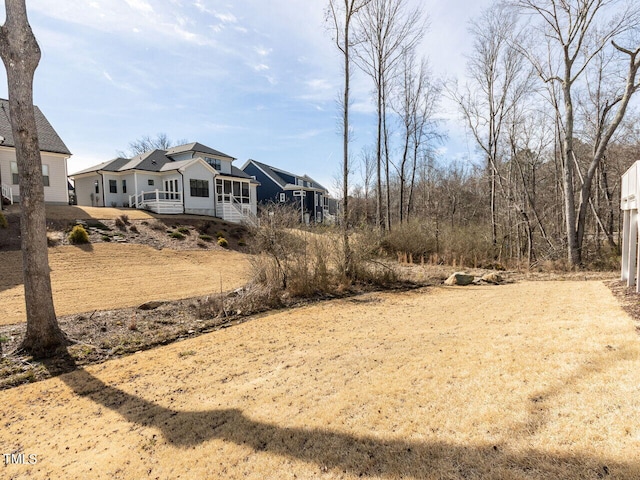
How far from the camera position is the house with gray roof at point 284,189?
121ft

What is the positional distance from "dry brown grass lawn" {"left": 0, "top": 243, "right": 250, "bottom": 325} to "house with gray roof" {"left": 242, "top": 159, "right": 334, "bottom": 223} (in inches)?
771

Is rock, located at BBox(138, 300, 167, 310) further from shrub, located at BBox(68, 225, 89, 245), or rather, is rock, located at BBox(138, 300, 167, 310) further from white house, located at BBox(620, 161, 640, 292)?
white house, located at BBox(620, 161, 640, 292)

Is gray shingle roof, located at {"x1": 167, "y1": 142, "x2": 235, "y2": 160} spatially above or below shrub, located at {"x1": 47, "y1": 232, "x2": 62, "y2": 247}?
above

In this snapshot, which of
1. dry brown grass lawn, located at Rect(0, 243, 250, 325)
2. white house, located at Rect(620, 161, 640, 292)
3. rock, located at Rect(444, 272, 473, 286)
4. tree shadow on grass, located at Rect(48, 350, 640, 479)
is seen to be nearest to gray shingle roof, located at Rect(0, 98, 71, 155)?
dry brown grass lawn, located at Rect(0, 243, 250, 325)

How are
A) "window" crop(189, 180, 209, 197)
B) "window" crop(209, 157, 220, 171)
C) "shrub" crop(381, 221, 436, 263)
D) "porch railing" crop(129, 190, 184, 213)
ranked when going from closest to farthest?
"shrub" crop(381, 221, 436, 263)
"porch railing" crop(129, 190, 184, 213)
"window" crop(189, 180, 209, 197)
"window" crop(209, 157, 220, 171)

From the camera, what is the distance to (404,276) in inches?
458

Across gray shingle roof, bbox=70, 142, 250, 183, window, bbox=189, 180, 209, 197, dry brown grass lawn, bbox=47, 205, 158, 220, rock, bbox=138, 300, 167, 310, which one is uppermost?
gray shingle roof, bbox=70, 142, 250, 183

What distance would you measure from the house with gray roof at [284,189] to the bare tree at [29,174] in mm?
28942

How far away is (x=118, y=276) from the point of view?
12383 millimetres

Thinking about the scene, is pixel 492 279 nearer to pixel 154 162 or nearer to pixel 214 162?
pixel 214 162

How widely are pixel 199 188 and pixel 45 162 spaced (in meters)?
9.33

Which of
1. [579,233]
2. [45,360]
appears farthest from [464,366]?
[579,233]

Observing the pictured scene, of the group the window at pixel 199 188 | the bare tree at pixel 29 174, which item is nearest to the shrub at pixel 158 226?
the window at pixel 199 188

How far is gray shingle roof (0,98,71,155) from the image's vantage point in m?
18.8
